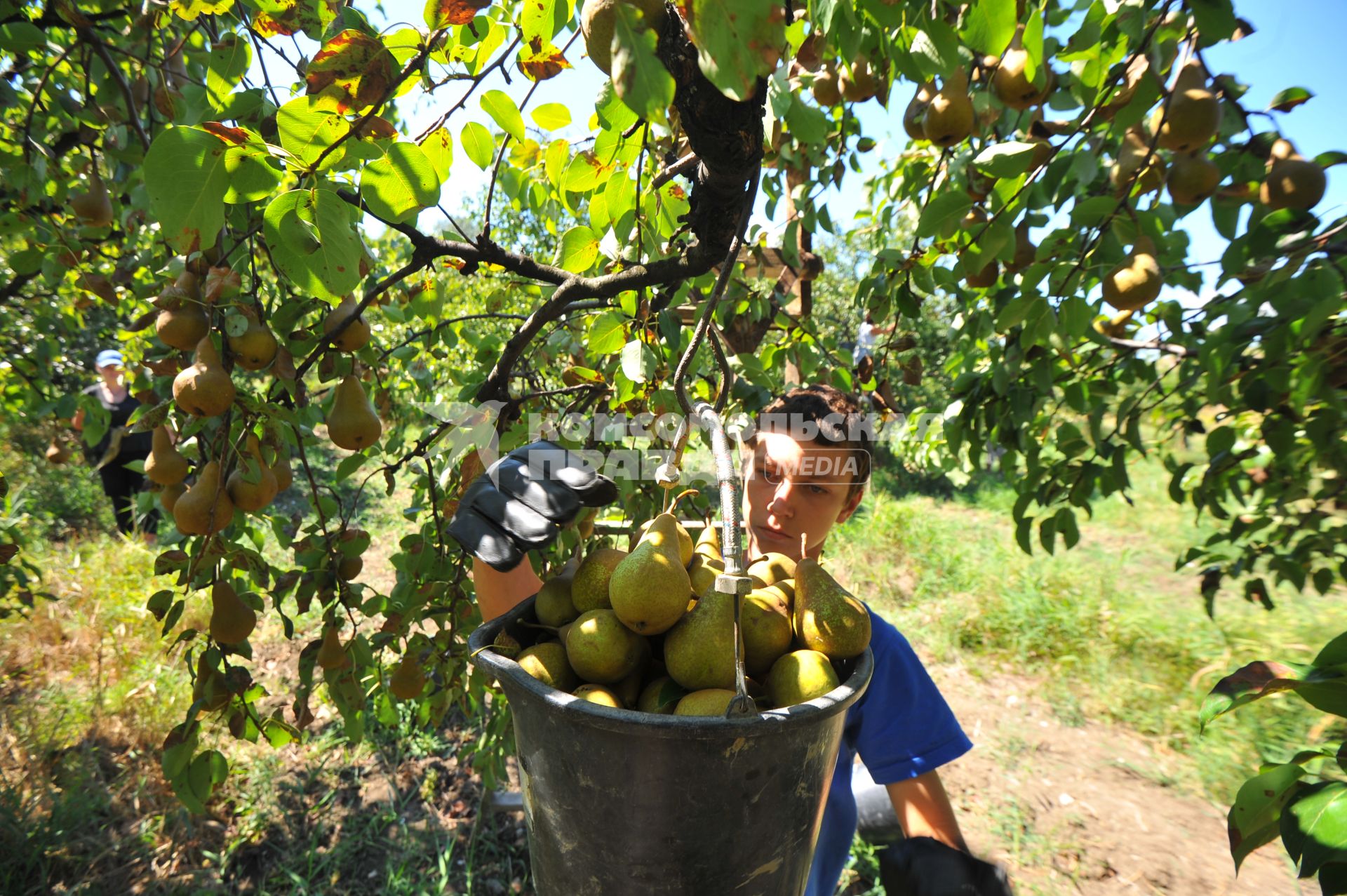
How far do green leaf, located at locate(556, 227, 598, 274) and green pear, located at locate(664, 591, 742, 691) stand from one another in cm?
94

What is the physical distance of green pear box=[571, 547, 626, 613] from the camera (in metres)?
1.03

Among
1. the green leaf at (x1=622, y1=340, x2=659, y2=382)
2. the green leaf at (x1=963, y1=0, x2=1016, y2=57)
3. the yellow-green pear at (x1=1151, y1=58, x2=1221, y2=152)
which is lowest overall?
the green leaf at (x1=622, y1=340, x2=659, y2=382)

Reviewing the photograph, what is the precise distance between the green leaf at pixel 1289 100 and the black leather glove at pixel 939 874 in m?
1.90

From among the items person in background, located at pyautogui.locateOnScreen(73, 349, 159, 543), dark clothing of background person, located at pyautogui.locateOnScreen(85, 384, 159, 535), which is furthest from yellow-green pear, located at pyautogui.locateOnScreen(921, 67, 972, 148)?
dark clothing of background person, located at pyautogui.locateOnScreen(85, 384, 159, 535)

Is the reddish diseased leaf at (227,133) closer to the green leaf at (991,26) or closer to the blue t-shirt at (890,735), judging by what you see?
the green leaf at (991,26)

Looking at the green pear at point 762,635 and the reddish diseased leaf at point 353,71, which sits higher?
the reddish diseased leaf at point 353,71

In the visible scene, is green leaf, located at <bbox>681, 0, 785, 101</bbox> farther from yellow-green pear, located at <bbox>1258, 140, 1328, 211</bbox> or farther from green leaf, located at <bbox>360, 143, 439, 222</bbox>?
yellow-green pear, located at <bbox>1258, 140, 1328, 211</bbox>

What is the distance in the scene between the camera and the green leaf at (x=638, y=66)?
558mm

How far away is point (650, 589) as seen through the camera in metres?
0.84

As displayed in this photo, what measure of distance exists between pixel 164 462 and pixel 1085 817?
4.16 meters

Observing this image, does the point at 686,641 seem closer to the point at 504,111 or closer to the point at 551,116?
the point at 504,111

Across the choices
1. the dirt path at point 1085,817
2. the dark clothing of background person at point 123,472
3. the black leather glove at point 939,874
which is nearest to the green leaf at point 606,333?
the black leather glove at point 939,874

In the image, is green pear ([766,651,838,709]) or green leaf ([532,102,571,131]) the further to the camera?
green leaf ([532,102,571,131])

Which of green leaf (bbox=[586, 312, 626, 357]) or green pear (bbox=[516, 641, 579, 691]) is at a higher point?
green leaf (bbox=[586, 312, 626, 357])
